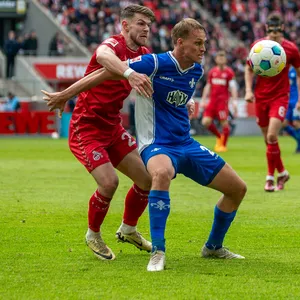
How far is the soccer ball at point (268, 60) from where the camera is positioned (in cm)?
1136

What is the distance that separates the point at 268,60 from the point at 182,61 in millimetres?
4006

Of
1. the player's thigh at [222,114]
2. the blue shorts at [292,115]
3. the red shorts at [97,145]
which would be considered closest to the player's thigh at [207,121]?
the player's thigh at [222,114]

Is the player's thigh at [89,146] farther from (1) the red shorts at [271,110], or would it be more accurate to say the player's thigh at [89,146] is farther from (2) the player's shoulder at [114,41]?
(1) the red shorts at [271,110]

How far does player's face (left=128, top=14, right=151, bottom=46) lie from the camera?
8156 millimetres

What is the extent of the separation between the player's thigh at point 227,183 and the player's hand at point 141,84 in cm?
105

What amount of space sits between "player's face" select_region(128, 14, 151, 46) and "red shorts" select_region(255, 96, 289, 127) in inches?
225

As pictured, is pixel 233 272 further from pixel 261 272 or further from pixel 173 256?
pixel 173 256

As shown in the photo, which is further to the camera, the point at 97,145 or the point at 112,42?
the point at 97,145

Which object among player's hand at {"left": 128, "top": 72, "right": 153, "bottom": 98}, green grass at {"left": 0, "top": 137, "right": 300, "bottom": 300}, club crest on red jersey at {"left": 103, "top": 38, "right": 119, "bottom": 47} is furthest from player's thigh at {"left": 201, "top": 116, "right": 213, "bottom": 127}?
player's hand at {"left": 128, "top": 72, "right": 153, "bottom": 98}

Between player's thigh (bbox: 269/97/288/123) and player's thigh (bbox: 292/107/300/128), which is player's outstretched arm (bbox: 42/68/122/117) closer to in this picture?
player's thigh (bbox: 269/97/288/123)

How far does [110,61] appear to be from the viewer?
292 inches

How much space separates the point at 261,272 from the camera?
723 cm

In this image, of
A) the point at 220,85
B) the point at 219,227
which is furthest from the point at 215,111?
the point at 219,227

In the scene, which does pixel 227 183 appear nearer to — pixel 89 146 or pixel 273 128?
pixel 89 146
